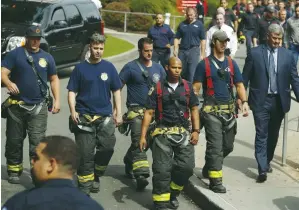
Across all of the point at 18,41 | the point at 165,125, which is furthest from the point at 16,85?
the point at 18,41

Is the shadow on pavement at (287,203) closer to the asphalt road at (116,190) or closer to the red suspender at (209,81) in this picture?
the asphalt road at (116,190)

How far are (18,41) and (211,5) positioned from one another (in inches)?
889

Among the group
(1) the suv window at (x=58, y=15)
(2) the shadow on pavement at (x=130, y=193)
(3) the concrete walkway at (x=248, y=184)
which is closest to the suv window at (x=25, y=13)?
(1) the suv window at (x=58, y=15)

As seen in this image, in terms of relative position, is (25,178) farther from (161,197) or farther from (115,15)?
(115,15)

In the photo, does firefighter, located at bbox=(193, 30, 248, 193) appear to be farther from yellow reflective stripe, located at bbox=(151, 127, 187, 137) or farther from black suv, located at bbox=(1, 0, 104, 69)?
black suv, located at bbox=(1, 0, 104, 69)

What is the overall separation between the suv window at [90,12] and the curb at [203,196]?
32.9 feet

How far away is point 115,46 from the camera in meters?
25.0

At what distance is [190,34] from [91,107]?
6.92 metres

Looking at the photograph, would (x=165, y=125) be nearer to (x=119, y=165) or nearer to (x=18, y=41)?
(x=119, y=165)

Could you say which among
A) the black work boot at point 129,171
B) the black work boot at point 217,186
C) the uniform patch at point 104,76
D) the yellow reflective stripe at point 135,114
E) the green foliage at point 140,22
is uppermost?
the uniform patch at point 104,76

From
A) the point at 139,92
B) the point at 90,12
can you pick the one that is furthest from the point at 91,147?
the point at 90,12

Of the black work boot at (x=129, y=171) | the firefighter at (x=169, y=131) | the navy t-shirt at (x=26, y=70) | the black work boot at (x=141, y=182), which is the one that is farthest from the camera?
the black work boot at (x=129, y=171)

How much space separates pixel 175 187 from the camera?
8.57 metres

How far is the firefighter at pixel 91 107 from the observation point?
28.6 ft
